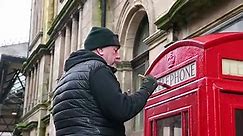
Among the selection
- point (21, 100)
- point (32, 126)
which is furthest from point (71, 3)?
point (21, 100)

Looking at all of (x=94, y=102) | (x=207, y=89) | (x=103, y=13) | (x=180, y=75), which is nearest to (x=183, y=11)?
(x=180, y=75)

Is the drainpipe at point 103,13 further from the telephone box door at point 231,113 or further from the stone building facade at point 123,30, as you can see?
the telephone box door at point 231,113

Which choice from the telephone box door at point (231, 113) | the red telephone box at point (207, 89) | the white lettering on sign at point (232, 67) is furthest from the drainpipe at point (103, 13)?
the telephone box door at point (231, 113)

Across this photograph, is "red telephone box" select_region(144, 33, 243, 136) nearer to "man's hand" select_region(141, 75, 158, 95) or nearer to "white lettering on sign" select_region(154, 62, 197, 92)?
"white lettering on sign" select_region(154, 62, 197, 92)

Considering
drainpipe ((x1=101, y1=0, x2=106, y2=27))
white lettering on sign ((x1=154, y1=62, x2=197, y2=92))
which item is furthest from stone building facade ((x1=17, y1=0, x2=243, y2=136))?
white lettering on sign ((x1=154, y1=62, x2=197, y2=92))

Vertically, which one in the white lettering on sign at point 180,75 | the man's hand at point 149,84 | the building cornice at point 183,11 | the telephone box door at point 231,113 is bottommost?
the telephone box door at point 231,113

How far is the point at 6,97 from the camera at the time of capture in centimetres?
3441

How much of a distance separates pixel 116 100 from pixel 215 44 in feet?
3.45

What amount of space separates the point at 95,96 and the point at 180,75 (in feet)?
3.40

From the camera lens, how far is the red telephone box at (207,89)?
4090 millimetres

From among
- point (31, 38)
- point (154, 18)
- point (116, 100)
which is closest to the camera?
point (116, 100)

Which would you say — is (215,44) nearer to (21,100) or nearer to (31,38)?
(31,38)

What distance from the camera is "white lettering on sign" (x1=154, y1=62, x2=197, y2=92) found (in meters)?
4.37

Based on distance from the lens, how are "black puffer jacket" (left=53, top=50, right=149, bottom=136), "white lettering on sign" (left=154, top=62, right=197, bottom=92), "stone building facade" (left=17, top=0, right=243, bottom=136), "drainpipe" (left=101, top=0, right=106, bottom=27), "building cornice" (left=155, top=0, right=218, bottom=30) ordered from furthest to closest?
"drainpipe" (left=101, top=0, right=106, bottom=27), "stone building facade" (left=17, top=0, right=243, bottom=136), "building cornice" (left=155, top=0, right=218, bottom=30), "white lettering on sign" (left=154, top=62, right=197, bottom=92), "black puffer jacket" (left=53, top=50, right=149, bottom=136)
